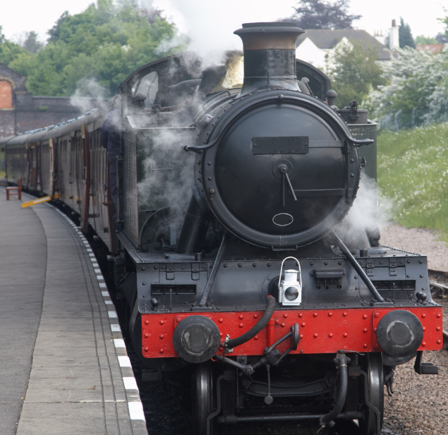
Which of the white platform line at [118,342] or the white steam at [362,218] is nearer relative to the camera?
the white steam at [362,218]

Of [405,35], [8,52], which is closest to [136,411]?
[405,35]

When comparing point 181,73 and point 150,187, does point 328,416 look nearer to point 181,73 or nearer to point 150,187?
point 150,187

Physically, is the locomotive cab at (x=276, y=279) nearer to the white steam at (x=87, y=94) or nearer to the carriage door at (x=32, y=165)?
the carriage door at (x=32, y=165)

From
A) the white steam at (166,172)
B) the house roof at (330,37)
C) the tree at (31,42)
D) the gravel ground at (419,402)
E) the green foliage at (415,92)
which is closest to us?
the gravel ground at (419,402)

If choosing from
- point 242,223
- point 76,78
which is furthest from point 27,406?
point 76,78

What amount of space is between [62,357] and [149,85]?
9.10ft

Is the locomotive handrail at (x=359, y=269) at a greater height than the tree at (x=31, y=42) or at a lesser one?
lesser

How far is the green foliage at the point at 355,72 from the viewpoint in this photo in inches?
1492

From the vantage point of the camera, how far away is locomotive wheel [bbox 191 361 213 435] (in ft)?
15.1

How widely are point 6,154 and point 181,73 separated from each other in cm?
3510

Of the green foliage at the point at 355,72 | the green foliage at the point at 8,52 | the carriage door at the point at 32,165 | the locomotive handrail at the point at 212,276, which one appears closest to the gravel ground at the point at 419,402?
the locomotive handrail at the point at 212,276

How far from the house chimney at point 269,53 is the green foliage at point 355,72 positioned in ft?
109

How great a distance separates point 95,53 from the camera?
67938mm

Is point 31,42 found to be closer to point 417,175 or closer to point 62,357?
point 417,175
